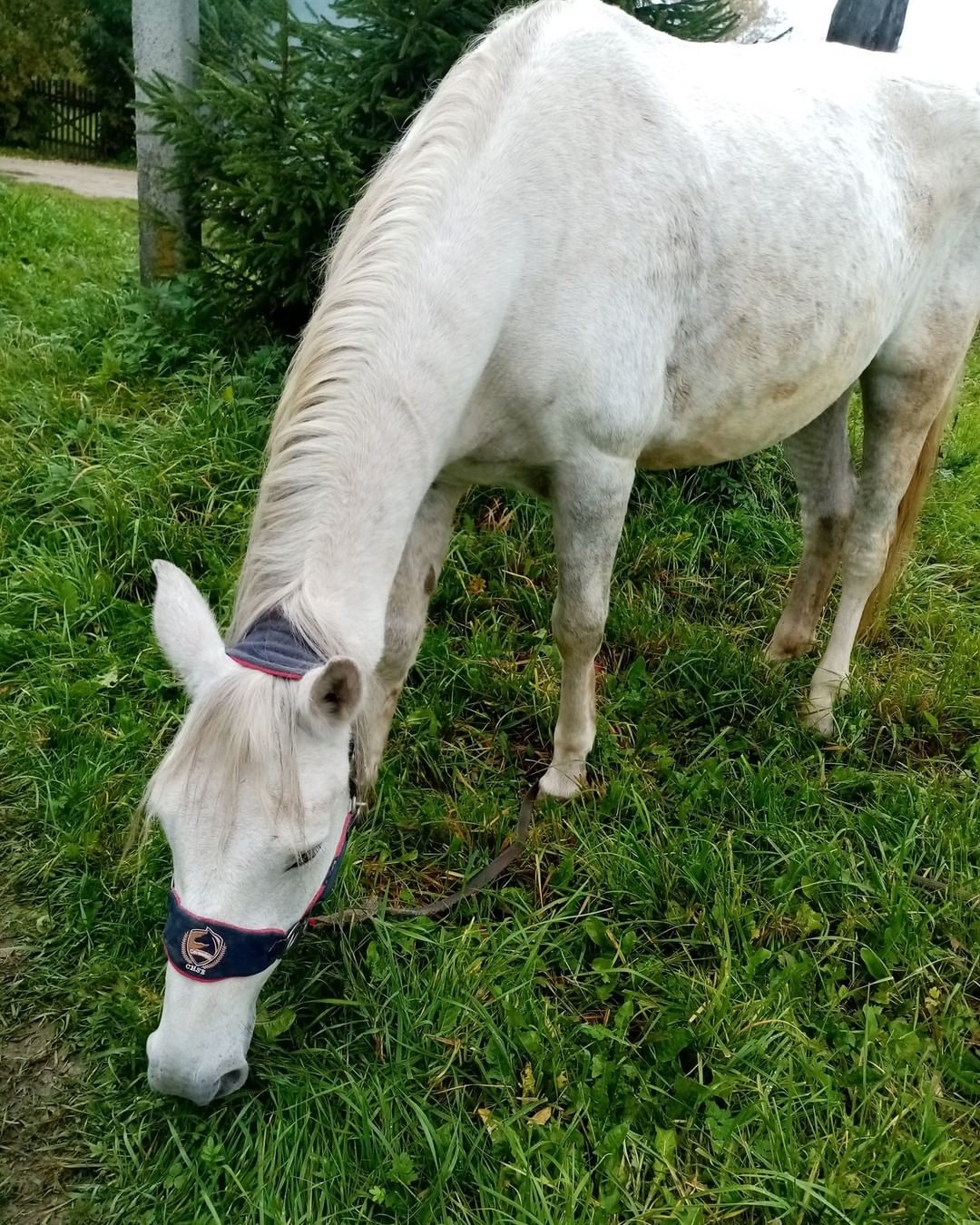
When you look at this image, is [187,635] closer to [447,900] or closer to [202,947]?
[202,947]

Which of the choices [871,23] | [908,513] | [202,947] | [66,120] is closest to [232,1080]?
[202,947]

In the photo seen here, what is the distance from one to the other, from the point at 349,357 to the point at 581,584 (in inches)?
40.6

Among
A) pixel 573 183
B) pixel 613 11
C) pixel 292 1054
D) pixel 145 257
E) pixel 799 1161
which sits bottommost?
pixel 292 1054

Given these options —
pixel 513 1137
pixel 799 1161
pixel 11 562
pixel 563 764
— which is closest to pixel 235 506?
pixel 11 562

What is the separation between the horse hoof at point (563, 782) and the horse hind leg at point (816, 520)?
115cm

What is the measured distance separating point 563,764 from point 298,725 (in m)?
1.46

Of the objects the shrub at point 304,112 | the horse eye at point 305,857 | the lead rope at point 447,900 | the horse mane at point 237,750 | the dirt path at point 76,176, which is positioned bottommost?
the dirt path at point 76,176

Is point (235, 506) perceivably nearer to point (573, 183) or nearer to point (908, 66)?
point (573, 183)

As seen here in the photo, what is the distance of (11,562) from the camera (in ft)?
10.9

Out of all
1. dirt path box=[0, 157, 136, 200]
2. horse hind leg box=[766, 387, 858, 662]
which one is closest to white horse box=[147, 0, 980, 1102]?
horse hind leg box=[766, 387, 858, 662]

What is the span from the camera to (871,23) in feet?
13.8

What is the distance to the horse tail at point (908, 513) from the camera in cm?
344

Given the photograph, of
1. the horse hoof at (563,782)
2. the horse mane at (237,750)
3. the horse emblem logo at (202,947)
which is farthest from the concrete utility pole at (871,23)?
the horse emblem logo at (202,947)

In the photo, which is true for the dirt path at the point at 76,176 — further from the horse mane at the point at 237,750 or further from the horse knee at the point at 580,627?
the horse mane at the point at 237,750
